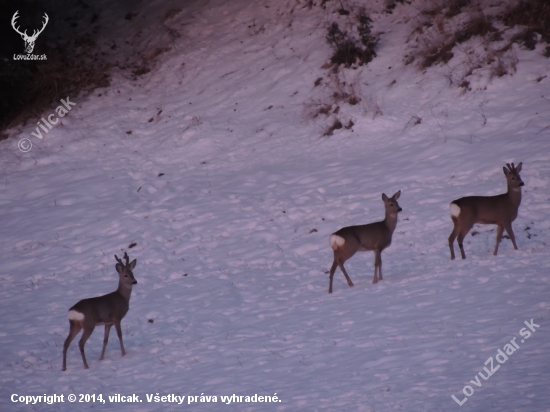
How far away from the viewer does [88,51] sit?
22047 millimetres

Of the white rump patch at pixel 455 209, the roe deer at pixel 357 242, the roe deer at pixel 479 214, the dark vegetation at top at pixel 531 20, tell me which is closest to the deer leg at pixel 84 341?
the roe deer at pixel 357 242

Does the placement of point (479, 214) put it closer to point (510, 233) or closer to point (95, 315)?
point (510, 233)

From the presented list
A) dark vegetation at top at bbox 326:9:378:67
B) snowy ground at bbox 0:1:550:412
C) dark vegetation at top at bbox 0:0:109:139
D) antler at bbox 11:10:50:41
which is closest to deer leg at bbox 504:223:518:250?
snowy ground at bbox 0:1:550:412

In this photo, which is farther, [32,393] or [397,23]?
[397,23]

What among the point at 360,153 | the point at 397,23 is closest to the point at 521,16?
the point at 397,23

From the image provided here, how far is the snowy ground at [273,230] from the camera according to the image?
7.16 m

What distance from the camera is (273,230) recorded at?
42.6 ft

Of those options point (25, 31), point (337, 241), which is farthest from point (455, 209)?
point (25, 31)

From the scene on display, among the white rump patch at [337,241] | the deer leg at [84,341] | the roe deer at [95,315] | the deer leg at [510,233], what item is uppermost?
the white rump patch at [337,241]

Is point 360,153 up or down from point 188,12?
down

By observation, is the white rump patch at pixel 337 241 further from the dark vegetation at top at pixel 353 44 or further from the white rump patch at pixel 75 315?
the dark vegetation at top at pixel 353 44

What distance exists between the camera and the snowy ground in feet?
23.5

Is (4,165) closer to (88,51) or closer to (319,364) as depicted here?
(88,51)

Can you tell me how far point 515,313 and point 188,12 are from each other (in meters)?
18.1
